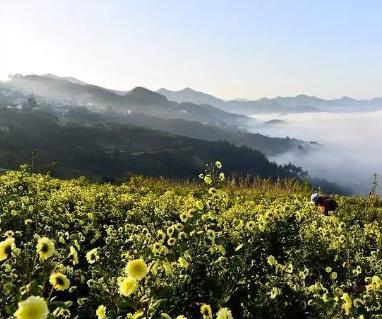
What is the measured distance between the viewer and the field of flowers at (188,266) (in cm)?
404

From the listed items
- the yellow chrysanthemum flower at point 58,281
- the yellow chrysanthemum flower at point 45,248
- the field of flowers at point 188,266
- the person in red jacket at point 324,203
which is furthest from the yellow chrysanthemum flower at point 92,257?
the person in red jacket at point 324,203

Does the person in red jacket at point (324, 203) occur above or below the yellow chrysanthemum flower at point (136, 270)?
below

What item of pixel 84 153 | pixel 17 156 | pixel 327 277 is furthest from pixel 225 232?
pixel 84 153

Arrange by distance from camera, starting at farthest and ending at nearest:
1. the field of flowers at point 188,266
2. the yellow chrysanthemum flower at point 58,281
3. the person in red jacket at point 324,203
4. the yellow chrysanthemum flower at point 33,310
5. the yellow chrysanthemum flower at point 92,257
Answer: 1. the person in red jacket at point 324,203
2. the yellow chrysanthemum flower at point 92,257
3. the field of flowers at point 188,266
4. the yellow chrysanthemum flower at point 58,281
5. the yellow chrysanthemum flower at point 33,310

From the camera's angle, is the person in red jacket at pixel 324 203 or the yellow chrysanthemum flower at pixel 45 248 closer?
the yellow chrysanthemum flower at pixel 45 248

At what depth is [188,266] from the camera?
620 cm

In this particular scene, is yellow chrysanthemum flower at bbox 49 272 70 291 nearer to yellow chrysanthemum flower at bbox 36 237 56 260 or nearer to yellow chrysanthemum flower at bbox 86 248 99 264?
yellow chrysanthemum flower at bbox 36 237 56 260

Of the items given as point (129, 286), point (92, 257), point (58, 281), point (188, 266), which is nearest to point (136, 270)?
point (129, 286)

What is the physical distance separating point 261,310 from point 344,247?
3146mm

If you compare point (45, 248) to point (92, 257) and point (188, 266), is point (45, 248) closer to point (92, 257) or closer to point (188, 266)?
point (92, 257)

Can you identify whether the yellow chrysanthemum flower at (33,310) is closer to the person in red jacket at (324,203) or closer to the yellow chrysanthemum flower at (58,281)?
the yellow chrysanthemum flower at (58,281)

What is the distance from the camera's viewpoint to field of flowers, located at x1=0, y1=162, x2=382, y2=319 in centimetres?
404

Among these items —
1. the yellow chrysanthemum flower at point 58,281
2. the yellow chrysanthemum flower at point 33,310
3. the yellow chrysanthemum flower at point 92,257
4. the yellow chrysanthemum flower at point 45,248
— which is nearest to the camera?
the yellow chrysanthemum flower at point 33,310

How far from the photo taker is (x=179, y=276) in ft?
19.0
